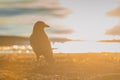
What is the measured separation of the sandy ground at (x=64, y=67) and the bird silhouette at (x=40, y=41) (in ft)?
0.70

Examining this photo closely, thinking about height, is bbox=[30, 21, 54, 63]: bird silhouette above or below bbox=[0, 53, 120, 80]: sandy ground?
above

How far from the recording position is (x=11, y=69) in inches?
385

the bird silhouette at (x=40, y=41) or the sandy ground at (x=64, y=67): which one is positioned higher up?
the bird silhouette at (x=40, y=41)

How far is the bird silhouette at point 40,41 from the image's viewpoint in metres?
10.5

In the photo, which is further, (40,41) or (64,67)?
(40,41)

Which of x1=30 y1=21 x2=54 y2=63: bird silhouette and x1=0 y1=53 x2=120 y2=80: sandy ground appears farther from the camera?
x1=30 y1=21 x2=54 y2=63: bird silhouette

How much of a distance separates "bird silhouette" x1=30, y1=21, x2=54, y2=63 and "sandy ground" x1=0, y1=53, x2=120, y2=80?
0.21m

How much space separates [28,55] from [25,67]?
5.92 feet

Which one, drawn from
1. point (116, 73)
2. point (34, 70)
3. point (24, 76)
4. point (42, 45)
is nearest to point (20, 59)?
point (42, 45)

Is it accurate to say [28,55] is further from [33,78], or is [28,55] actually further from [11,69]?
[33,78]

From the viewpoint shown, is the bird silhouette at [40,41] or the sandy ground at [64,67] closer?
the sandy ground at [64,67]

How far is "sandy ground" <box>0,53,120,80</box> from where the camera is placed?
8.59 metres

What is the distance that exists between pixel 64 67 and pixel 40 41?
3.65 ft

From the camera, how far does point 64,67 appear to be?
387 inches
